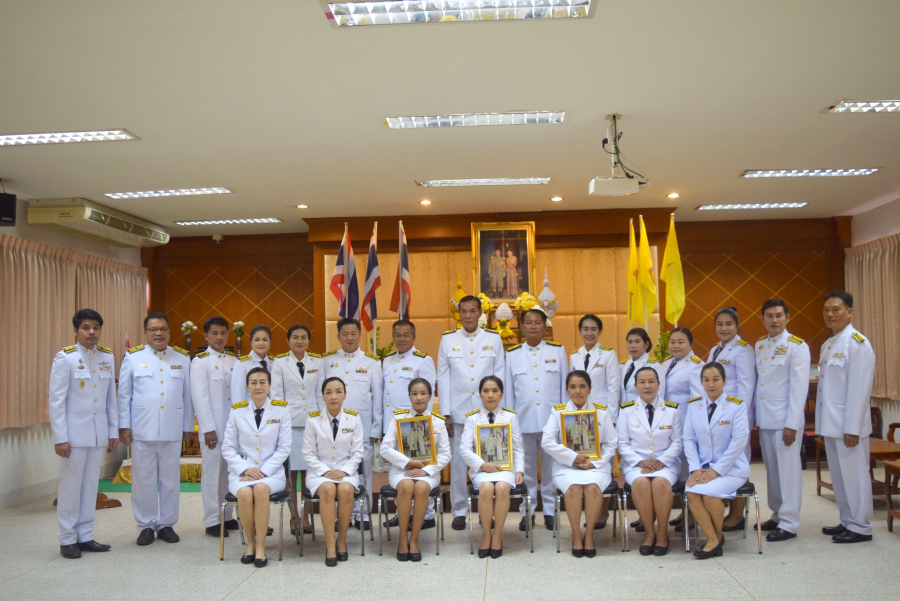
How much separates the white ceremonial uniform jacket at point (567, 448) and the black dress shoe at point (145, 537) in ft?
9.69

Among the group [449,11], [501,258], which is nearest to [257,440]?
[449,11]

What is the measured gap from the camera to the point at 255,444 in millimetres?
4883

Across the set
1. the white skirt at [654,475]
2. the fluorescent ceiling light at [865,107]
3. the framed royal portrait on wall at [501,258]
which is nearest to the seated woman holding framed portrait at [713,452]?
the white skirt at [654,475]

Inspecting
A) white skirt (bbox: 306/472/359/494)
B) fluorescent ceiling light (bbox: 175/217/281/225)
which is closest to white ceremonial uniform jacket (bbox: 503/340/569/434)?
white skirt (bbox: 306/472/359/494)

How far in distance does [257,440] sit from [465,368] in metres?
1.65

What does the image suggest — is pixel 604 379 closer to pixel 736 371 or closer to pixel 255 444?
pixel 736 371

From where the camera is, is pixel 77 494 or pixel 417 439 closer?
pixel 417 439

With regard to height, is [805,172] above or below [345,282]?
above

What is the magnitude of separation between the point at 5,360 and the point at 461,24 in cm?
580

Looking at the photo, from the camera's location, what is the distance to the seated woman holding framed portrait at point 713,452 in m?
4.56

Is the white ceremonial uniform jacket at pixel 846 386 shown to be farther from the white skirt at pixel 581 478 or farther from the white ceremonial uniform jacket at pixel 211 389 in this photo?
the white ceremonial uniform jacket at pixel 211 389

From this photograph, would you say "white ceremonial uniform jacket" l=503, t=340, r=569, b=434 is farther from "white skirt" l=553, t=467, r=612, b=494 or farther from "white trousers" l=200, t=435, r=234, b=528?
Answer: "white trousers" l=200, t=435, r=234, b=528

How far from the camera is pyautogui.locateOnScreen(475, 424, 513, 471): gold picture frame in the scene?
496 centimetres

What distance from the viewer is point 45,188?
716cm
